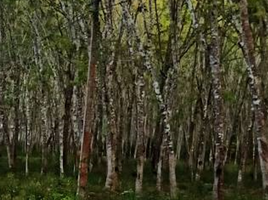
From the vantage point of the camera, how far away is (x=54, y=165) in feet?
89.2

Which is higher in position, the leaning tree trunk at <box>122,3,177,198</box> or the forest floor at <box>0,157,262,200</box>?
the leaning tree trunk at <box>122,3,177,198</box>

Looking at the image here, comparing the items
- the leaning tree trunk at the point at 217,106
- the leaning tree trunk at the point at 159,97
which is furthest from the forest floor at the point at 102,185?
the leaning tree trunk at the point at 217,106

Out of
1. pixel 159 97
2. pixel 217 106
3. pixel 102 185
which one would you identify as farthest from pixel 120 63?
pixel 217 106

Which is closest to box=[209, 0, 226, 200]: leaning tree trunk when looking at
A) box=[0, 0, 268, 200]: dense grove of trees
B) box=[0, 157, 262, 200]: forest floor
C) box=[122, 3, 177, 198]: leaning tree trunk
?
box=[0, 0, 268, 200]: dense grove of trees

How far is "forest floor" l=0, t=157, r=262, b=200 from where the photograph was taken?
1456 centimetres

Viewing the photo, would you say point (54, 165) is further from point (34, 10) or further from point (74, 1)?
point (74, 1)

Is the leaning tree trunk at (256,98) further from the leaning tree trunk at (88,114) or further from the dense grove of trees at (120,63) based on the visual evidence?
the leaning tree trunk at (88,114)

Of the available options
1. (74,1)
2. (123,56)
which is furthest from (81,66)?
(123,56)

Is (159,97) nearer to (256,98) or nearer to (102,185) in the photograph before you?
(102,185)

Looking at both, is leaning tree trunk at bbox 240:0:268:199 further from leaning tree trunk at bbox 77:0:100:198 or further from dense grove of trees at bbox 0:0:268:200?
leaning tree trunk at bbox 77:0:100:198

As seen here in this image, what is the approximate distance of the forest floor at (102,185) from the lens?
14562 mm

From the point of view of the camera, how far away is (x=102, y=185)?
798 inches

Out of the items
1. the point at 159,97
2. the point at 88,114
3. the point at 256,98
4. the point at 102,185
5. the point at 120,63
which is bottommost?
the point at 102,185

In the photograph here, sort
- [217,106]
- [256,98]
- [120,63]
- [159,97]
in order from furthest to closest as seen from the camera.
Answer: [120,63], [159,97], [217,106], [256,98]
